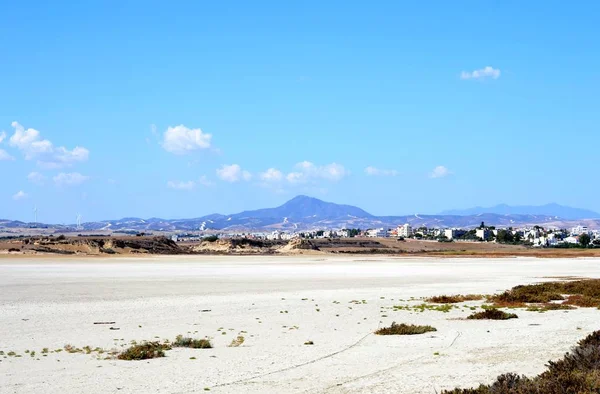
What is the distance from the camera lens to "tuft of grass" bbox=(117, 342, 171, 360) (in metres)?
14.4

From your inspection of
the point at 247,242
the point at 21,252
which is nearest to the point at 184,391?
the point at 21,252

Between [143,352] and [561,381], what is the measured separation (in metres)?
8.32

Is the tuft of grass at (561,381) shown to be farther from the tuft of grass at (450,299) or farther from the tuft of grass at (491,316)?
the tuft of grass at (450,299)

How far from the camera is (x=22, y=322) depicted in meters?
20.6

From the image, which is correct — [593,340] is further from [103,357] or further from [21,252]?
[21,252]

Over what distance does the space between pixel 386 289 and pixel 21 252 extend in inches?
2511

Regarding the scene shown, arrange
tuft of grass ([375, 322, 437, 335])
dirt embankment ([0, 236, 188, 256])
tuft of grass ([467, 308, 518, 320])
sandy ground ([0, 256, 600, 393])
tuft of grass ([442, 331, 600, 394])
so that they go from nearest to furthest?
1. tuft of grass ([442, 331, 600, 394])
2. sandy ground ([0, 256, 600, 393])
3. tuft of grass ([375, 322, 437, 335])
4. tuft of grass ([467, 308, 518, 320])
5. dirt embankment ([0, 236, 188, 256])

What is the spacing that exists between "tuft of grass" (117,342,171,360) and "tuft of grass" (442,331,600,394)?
644cm

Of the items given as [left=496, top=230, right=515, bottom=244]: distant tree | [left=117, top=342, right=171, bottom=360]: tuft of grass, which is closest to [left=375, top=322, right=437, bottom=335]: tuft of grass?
[left=117, top=342, right=171, bottom=360]: tuft of grass

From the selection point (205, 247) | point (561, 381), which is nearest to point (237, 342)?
point (561, 381)

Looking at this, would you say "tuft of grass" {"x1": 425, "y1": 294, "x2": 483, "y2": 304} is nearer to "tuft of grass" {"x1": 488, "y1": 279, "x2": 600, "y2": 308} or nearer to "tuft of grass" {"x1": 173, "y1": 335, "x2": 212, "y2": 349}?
"tuft of grass" {"x1": 488, "y1": 279, "x2": 600, "y2": 308}

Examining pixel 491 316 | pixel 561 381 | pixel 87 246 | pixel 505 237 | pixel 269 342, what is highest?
pixel 505 237

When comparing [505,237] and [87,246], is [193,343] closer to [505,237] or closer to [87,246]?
[87,246]

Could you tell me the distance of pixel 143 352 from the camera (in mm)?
14562
